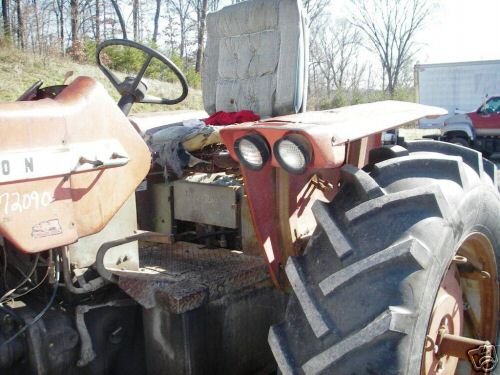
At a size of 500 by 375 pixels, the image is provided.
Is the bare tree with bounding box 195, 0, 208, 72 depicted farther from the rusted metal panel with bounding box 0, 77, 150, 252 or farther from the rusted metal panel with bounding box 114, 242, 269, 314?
the rusted metal panel with bounding box 0, 77, 150, 252

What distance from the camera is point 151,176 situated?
255 centimetres

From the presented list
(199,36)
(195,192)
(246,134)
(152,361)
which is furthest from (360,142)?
(199,36)

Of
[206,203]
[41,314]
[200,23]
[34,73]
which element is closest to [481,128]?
[34,73]

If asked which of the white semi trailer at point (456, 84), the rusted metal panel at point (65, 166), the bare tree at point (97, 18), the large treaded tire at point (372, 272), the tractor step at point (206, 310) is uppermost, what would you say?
the bare tree at point (97, 18)

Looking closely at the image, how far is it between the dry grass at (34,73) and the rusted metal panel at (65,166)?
1152cm

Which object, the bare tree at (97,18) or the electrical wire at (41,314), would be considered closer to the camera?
the electrical wire at (41,314)

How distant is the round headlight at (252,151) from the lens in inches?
60.9

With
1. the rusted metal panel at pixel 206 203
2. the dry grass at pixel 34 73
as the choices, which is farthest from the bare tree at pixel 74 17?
the rusted metal panel at pixel 206 203

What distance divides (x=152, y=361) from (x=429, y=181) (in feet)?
3.50

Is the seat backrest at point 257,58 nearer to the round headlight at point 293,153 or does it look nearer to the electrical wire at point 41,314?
the round headlight at point 293,153

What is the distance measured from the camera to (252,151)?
1578 mm

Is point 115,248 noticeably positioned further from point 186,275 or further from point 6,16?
point 6,16

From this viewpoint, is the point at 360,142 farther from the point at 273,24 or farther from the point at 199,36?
the point at 199,36

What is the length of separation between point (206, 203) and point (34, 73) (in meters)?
14.9
